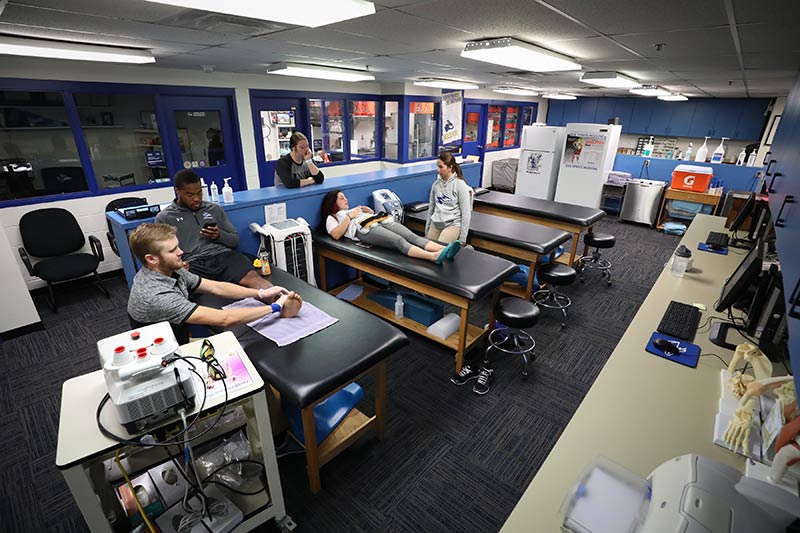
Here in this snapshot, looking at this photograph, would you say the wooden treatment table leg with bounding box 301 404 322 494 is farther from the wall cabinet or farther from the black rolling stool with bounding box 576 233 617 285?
the wall cabinet

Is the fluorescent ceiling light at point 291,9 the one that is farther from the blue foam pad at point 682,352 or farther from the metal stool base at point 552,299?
the metal stool base at point 552,299

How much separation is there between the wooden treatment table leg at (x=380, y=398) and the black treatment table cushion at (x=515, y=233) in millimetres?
2163

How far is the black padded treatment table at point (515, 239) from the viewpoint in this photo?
3.70m

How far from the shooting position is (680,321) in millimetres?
2227

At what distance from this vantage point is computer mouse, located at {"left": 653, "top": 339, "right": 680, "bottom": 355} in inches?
76.8

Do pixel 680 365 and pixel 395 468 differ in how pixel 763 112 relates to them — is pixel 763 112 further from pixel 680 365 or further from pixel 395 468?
pixel 395 468

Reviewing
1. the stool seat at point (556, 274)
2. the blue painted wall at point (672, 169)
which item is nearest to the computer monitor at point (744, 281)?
the stool seat at point (556, 274)

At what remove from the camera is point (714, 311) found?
95.0 inches

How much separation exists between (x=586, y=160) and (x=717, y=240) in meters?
3.18

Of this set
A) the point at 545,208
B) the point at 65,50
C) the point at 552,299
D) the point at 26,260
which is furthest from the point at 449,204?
the point at 26,260

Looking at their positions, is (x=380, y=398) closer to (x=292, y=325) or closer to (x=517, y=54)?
(x=292, y=325)

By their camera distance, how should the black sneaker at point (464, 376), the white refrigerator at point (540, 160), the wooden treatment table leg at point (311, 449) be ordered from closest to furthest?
the wooden treatment table leg at point (311, 449) → the black sneaker at point (464, 376) → the white refrigerator at point (540, 160)

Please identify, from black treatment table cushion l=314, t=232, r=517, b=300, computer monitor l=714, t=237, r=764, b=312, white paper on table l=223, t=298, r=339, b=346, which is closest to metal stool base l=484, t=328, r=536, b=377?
black treatment table cushion l=314, t=232, r=517, b=300

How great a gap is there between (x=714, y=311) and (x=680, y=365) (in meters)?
0.85
